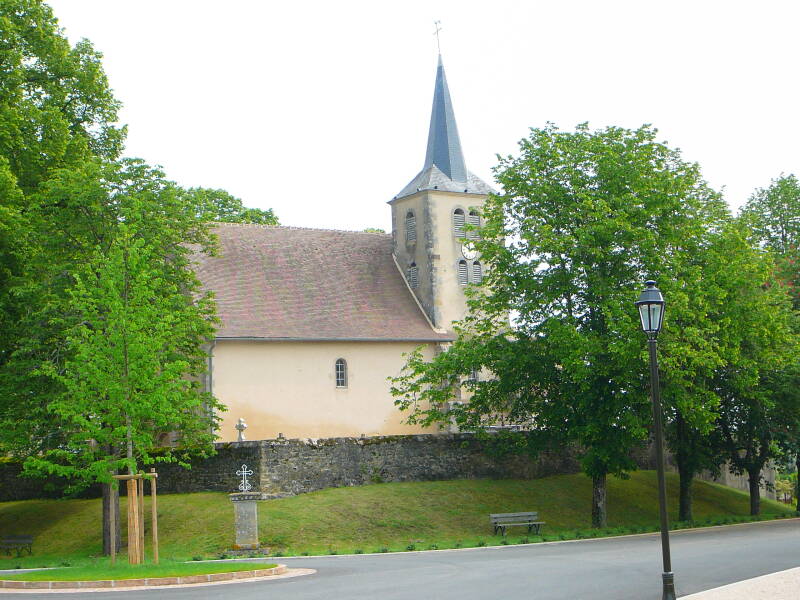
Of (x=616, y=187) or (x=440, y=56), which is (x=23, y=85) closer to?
(x=616, y=187)

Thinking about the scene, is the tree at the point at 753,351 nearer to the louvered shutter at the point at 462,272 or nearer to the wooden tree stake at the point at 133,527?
the louvered shutter at the point at 462,272

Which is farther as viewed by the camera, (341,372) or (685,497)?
(341,372)

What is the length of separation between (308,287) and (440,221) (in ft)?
24.6

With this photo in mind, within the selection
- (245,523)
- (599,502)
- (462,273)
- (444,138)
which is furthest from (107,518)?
(444,138)

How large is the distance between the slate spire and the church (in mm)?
57

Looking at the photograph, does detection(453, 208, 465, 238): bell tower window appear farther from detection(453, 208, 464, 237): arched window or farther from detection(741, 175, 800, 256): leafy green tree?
A: detection(741, 175, 800, 256): leafy green tree

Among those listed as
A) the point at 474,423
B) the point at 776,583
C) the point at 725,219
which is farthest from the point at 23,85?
the point at 776,583

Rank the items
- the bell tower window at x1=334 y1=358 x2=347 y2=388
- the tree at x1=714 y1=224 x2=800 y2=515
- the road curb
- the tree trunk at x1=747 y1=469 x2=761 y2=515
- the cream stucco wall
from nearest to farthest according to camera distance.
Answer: the road curb, the tree at x1=714 y1=224 x2=800 y2=515, the tree trunk at x1=747 y1=469 x2=761 y2=515, the cream stucco wall, the bell tower window at x1=334 y1=358 x2=347 y2=388

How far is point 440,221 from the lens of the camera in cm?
4662

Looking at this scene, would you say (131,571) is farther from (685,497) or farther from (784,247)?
(784,247)

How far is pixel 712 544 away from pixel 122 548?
16754 mm

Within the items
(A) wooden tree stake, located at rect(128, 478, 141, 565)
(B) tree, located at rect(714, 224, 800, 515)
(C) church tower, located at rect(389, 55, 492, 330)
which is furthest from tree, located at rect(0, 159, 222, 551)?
(C) church tower, located at rect(389, 55, 492, 330)

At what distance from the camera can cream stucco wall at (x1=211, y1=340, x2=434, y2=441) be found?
39.3 m

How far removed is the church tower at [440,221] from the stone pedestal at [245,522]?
19909mm
